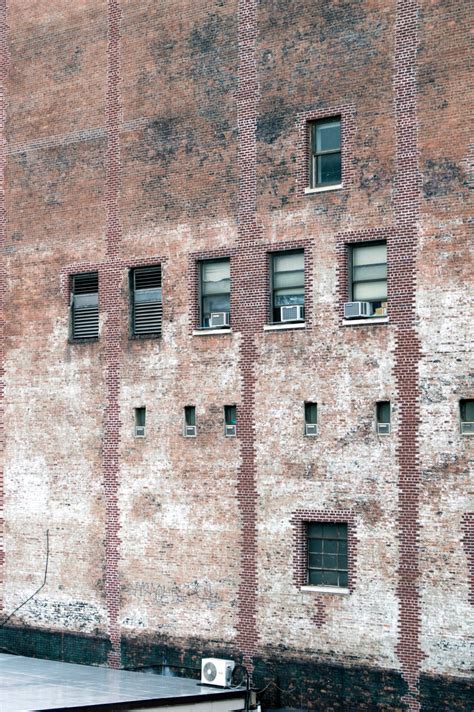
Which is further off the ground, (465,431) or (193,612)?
(465,431)

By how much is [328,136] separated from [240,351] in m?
5.39

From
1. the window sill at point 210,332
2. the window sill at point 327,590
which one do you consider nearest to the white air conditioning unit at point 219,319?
the window sill at point 210,332

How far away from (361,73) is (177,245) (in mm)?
6354

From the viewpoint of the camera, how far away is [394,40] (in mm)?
29750

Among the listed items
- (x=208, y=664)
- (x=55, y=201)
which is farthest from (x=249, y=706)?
(x=55, y=201)

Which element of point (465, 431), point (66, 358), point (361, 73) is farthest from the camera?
point (66, 358)

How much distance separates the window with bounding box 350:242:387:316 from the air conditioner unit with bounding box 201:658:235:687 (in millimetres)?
8573

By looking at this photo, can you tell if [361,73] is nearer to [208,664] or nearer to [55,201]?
[55,201]

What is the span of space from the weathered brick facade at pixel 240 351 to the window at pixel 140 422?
24 centimetres

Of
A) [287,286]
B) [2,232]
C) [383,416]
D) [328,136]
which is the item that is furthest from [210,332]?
[2,232]

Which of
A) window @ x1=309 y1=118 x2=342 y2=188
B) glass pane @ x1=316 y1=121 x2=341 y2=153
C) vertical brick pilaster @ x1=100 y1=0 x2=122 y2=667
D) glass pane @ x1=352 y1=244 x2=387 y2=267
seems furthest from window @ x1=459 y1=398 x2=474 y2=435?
vertical brick pilaster @ x1=100 y1=0 x2=122 y2=667

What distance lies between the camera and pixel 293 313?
31.2 metres

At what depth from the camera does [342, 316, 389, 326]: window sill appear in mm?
29688

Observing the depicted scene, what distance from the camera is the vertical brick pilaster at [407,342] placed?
2866 cm
